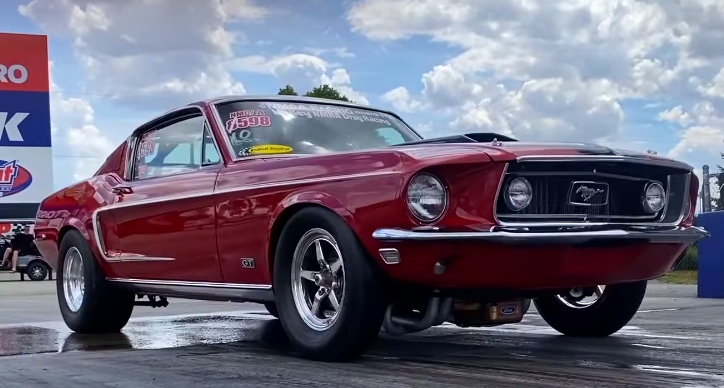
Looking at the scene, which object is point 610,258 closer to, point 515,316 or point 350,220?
point 515,316

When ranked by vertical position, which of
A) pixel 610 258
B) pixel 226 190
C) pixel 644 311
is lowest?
pixel 644 311

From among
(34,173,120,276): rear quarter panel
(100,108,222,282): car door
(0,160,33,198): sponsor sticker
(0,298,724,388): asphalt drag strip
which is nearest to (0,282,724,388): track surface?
(0,298,724,388): asphalt drag strip

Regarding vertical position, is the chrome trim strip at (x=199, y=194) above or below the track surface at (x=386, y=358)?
above

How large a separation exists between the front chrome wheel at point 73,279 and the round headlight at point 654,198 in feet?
13.7

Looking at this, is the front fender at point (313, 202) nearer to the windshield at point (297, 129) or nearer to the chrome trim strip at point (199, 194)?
the chrome trim strip at point (199, 194)

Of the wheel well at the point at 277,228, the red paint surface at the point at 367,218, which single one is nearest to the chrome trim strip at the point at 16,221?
the red paint surface at the point at 367,218

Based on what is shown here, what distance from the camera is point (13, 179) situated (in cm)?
3566

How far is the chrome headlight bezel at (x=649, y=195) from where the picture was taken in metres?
4.97

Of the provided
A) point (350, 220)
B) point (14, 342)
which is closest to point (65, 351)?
point (14, 342)

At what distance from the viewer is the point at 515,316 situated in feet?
16.8

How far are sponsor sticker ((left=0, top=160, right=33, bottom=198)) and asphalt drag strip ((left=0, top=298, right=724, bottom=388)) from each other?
1178 inches

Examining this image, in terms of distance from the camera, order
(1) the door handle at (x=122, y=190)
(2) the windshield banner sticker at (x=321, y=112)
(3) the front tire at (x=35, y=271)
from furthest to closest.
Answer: (3) the front tire at (x=35, y=271) < (1) the door handle at (x=122, y=190) < (2) the windshield banner sticker at (x=321, y=112)

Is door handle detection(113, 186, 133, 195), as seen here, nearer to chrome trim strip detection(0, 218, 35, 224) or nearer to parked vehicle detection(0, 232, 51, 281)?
Result: parked vehicle detection(0, 232, 51, 281)

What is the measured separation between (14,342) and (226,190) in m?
1.85
